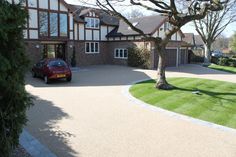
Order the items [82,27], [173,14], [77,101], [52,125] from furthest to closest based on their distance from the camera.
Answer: [82,27] < [173,14] < [77,101] < [52,125]

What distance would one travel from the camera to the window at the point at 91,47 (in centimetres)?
3018

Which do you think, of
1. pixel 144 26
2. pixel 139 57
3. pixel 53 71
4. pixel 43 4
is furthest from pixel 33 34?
pixel 144 26

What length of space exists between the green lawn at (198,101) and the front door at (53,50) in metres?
14.4

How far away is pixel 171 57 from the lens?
30828 mm

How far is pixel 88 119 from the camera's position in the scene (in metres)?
8.93

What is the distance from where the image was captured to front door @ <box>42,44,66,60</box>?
26.4 m

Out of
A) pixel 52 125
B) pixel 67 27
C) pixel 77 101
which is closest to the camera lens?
pixel 52 125

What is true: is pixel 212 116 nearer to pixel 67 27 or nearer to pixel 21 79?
pixel 21 79

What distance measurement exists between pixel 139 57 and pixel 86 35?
671 cm

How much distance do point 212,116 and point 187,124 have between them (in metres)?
1.47

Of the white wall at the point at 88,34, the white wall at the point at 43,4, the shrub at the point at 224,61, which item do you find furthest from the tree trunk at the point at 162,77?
the shrub at the point at 224,61

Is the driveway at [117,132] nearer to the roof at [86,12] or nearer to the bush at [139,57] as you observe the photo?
the bush at [139,57]

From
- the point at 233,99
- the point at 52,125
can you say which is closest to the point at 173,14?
the point at 233,99

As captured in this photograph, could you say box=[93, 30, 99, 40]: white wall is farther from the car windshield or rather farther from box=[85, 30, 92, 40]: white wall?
the car windshield
